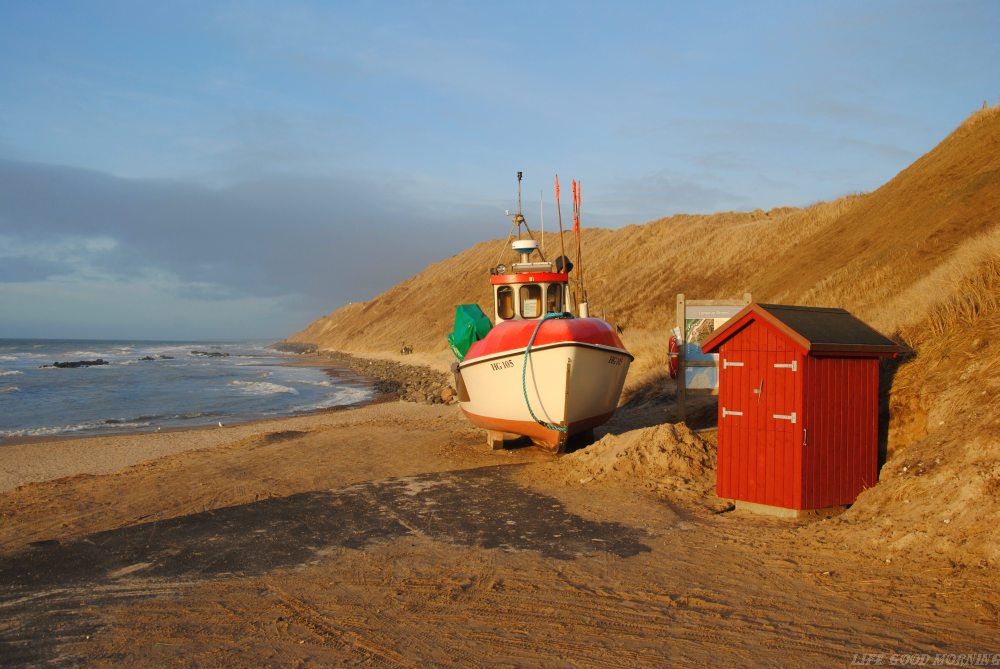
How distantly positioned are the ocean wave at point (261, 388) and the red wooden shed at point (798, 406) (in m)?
26.8

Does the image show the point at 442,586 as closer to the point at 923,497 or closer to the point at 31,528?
the point at 923,497

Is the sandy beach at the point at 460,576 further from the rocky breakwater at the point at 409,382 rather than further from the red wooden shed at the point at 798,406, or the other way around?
the rocky breakwater at the point at 409,382

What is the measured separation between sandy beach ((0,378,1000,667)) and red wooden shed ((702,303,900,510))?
1.66 feet

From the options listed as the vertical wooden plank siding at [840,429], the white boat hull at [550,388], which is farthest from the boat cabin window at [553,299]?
the vertical wooden plank siding at [840,429]

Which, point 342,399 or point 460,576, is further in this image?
point 342,399

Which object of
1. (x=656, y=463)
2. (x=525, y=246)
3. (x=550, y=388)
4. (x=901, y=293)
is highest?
Result: (x=525, y=246)

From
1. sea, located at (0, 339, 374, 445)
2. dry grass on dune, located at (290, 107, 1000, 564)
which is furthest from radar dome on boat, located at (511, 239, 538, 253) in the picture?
sea, located at (0, 339, 374, 445)

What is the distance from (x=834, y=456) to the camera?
8.38 metres

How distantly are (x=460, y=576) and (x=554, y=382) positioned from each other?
625 centimetres

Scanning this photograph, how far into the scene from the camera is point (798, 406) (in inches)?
322

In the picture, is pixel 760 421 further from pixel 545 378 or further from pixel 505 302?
pixel 505 302

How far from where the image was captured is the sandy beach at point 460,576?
5.25 metres

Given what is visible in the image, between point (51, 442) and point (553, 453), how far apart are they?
13251mm

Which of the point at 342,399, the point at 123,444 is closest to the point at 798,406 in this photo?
the point at 123,444
